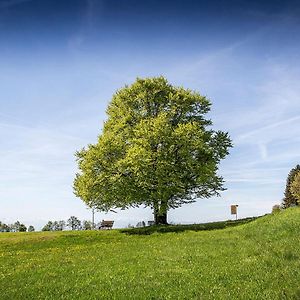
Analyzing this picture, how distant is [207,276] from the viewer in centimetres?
1750

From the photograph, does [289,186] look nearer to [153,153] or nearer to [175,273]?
[153,153]

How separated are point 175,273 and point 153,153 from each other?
2926 cm

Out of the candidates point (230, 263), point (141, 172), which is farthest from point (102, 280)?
point (141, 172)

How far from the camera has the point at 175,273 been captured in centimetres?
1866

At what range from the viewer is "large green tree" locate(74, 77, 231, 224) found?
1870 inches

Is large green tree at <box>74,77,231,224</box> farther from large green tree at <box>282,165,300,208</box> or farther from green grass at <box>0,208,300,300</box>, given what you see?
large green tree at <box>282,165,300,208</box>

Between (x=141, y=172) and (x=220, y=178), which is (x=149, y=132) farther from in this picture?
(x=220, y=178)

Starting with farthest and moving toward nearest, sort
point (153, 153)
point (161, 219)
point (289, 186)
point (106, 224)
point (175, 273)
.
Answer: point (289, 186), point (106, 224), point (161, 219), point (153, 153), point (175, 273)

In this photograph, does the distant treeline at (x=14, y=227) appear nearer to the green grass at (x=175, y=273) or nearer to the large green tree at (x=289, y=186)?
the green grass at (x=175, y=273)

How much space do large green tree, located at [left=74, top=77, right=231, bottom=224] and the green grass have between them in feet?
62.6

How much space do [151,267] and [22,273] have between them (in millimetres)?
7414

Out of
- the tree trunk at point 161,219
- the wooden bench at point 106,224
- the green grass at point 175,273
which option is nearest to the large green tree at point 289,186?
the wooden bench at point 106,224

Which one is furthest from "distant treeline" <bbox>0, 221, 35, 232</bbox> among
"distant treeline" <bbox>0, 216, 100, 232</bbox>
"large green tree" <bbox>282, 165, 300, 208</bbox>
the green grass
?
"large green tree" <bbox>282, 165, 300, 208</bbox>

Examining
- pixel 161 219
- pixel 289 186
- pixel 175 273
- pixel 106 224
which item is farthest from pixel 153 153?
pixel 289 186
